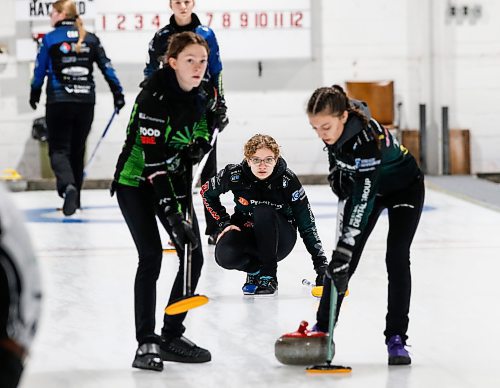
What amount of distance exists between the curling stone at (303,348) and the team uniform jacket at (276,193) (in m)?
1.05

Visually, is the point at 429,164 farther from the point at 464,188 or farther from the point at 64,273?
the point at 64,273

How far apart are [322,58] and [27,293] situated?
8357mm

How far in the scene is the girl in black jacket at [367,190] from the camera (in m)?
2.83

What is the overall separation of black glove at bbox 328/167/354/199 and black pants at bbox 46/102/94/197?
151 inches

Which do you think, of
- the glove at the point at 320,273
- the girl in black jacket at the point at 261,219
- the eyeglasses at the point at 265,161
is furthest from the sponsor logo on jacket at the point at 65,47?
the glove at the point at 320,273

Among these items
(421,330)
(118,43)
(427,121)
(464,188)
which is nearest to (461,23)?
(427,121)

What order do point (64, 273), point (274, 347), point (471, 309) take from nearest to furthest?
point (274, 347), point (471, 309), point (64, 273)

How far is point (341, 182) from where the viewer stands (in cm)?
302

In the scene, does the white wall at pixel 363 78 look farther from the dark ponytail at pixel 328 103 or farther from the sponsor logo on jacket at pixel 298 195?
the dark ponytail at pixel 328 103

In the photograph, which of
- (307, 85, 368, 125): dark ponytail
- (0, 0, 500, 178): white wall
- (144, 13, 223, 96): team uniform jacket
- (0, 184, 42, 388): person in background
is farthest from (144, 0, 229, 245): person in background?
(0, 0, 500, 178): white wall

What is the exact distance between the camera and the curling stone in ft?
10.1

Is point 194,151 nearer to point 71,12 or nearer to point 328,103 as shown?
point 328,103

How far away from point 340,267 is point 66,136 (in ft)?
13.5

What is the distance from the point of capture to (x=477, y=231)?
5.96 metres
